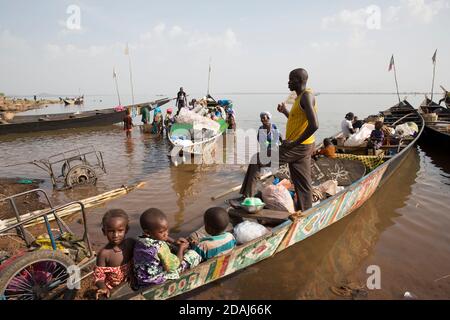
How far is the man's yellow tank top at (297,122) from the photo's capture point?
3.76 metres

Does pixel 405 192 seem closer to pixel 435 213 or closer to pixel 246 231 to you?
pixel 435 213

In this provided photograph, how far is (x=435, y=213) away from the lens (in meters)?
5.82

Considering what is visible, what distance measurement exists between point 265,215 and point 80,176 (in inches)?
229

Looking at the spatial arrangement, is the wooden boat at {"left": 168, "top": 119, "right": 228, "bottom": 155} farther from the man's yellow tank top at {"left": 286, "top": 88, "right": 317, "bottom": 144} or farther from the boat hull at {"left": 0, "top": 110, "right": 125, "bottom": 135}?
the boat hull at {"left": 0, "top": 110, "right": 125, "bottom": 135}

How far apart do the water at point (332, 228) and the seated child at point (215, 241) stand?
0.86m

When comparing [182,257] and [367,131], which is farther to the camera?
[367,131]

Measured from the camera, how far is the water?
3.74 metres

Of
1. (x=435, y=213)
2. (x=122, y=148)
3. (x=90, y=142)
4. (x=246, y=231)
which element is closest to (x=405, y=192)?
(x=435, y=213)

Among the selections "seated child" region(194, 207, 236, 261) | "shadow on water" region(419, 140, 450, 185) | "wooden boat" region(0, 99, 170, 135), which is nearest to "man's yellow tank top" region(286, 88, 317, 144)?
"seated child" region(194, 207, 236, 261)

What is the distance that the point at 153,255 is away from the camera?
257 centimetres

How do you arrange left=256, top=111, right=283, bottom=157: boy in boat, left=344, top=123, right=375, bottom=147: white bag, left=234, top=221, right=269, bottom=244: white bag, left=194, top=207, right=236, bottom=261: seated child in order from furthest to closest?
left=344, top=123, right=375, bottom=147: white bag < left=256, top=111, right=283, bottom=157: boy in boat < left=234, top=221, right=269, bottom=244: white bag < left=194, top=207, right=236, bottom=261: seated child

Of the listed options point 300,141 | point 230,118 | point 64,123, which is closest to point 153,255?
point 300,141

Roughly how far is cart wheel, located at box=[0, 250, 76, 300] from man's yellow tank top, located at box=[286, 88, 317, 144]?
10.1 ft

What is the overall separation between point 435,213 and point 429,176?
3.16 meters
